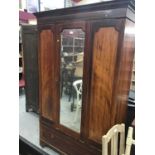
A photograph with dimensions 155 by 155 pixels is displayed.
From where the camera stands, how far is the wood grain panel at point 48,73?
195cm

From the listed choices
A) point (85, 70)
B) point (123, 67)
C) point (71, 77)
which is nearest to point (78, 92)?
point (71, 77)

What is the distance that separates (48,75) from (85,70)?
1.83ft

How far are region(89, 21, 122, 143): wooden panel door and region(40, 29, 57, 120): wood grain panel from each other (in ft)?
1.76

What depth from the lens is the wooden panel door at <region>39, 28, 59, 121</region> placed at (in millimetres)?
1942

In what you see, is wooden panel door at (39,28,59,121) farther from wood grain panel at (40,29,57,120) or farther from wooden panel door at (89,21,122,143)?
wooden panel door at (89,21,122,143)

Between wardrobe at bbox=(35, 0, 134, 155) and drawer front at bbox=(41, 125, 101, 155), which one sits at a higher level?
wardrobe at bbox=(35, 0, 134, 155)

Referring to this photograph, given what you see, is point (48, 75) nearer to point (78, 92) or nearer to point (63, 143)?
point (78, 92)

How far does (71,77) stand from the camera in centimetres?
189

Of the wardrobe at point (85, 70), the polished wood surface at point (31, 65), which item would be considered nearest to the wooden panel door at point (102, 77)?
the wardrobe at point (85, 70)

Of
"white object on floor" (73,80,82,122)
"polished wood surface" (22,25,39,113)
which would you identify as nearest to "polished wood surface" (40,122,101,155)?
"white object on floor" (73,80,82,122)

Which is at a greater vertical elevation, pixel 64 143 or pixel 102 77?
pixel 102 77

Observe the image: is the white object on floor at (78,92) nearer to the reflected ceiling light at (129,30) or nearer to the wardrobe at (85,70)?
the wardrobe at (85,70)
